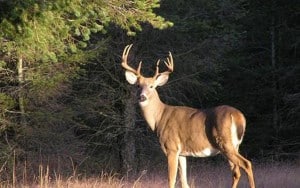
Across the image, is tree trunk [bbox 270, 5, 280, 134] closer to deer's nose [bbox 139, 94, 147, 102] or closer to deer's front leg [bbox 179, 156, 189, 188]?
deer's nose [bbox 139, 94, 147, 102]

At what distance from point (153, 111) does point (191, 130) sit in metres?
1.10

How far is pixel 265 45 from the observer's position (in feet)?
79.3

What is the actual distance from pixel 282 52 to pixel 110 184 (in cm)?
1405

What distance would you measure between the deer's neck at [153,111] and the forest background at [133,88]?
263 centimetres

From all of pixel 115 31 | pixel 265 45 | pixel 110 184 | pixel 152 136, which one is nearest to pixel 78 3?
pixel 110 184

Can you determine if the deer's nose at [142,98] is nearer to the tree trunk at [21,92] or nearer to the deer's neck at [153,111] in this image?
the deer's neck at [153,111]

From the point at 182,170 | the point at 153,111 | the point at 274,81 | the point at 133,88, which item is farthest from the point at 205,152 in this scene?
the point at 274,81

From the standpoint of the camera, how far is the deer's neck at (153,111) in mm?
11281

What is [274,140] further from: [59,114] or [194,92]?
[59,114]

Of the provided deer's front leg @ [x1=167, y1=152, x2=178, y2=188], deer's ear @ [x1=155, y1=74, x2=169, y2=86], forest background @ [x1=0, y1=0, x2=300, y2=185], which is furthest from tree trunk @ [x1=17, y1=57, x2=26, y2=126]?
deer's front leg @ [x1=167, y1=152, x2=178, y2=188]

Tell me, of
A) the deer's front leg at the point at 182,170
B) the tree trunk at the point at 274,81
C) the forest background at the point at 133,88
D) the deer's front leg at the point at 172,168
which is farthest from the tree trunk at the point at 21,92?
the tree trunk at the point at 274,81

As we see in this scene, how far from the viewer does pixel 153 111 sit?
37.2ft

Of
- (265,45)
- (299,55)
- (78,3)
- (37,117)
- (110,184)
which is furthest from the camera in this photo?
(265,45)

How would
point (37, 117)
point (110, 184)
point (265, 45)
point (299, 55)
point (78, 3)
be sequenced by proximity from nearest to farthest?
point (78, 3)
point (110, 184)
point (37, 117)
point (299, 55)
point (265, 45)
